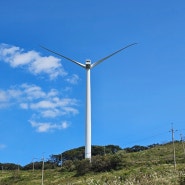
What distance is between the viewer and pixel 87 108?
79.6 metres

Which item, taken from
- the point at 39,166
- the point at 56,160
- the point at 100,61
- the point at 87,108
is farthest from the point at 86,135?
the point at 56,160

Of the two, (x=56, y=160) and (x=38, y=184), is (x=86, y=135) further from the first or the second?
(x=56, y=160)

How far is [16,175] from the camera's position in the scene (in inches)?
3366

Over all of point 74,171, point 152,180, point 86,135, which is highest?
point 86,135

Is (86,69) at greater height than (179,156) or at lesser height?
greater

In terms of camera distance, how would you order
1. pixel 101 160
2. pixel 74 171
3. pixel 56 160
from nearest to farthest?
pixel 101 160
pixel 74 171
pixel 56 160

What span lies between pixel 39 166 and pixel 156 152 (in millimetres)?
40610

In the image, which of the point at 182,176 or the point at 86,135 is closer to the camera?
the point at 182,176

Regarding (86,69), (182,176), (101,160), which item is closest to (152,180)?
(182,176)

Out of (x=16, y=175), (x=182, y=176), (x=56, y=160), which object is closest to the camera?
(x=182, y=176)

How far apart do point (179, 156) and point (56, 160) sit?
6256cm

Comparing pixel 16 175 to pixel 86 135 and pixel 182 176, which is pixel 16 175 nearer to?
pixel 86 135

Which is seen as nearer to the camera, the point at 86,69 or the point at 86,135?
the point at 86,135

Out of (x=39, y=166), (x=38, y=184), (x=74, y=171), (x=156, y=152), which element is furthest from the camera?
(x=39, y=166)
